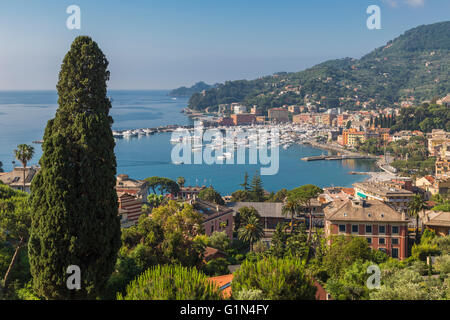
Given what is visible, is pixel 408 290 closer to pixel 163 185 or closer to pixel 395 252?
pixel 395 252

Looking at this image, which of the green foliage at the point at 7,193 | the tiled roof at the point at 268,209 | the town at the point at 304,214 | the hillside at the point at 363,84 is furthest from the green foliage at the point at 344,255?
the hillside at the point at 363,84

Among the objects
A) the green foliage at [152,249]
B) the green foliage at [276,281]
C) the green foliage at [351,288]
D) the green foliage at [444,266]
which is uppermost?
the green foliage at [276,281]

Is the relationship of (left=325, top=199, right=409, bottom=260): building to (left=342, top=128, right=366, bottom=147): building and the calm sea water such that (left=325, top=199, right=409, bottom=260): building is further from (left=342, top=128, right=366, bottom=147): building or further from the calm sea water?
(left=342, top=128, right=366, bottom=147): building

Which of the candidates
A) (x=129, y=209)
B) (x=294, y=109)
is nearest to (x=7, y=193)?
(x=129, y=209)

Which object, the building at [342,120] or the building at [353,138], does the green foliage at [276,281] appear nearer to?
the building at [353,138]
